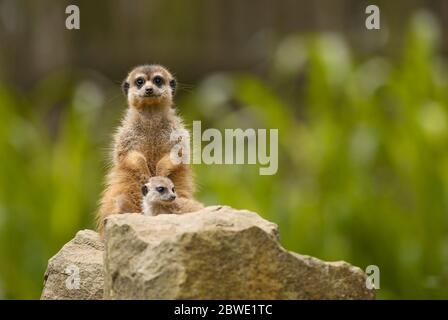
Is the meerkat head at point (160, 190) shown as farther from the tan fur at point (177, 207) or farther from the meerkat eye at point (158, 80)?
the meerkat eye at point (158, 80)

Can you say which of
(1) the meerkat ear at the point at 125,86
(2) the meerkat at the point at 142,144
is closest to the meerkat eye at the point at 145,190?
(2) the meerkat at the point at 142,144

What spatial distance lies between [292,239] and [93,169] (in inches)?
79.3

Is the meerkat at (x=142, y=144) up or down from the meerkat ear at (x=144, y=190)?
up

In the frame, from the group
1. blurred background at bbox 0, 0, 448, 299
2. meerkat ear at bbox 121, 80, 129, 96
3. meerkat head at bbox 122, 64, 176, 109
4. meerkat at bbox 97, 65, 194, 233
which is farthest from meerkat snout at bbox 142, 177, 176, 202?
blurred background at bbox 0, 0, 448, 299

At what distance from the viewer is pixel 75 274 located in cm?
464

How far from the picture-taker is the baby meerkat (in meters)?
4.38

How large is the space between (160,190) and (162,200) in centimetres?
4

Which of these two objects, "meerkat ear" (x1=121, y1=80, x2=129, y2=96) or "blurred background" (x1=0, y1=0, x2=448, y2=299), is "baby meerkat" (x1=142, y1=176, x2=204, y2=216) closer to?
"meerkat ear" (x1=121, y1=80, x2=129, y2=96)

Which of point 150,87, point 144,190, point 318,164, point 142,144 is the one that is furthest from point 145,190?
point 318,164

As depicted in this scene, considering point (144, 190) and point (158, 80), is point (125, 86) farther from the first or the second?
point (144, 190)

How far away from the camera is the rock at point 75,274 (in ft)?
15.1

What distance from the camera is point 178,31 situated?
40.0 feet

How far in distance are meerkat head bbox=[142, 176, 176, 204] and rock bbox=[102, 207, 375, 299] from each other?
14.0 inches

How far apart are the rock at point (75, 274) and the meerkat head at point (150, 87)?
0.74 metres
